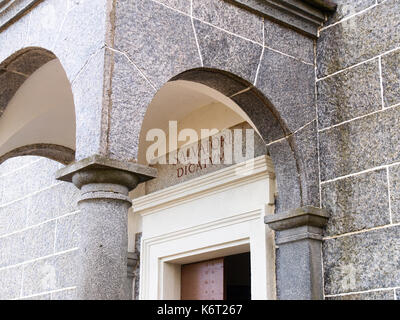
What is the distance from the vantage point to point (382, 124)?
4.35 metres

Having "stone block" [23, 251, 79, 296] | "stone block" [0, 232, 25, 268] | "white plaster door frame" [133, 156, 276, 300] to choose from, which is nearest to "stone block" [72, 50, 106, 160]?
"white plaster door frame" [133, 156, 276, 300]

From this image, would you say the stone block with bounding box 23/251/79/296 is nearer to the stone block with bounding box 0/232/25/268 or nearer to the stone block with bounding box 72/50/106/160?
the stone block with bounding box 0/232/25/268

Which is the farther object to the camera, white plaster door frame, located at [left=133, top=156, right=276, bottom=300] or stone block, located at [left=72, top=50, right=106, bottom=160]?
white plaster door frame, located at [left=133, top=156, right=276, bottom=300]

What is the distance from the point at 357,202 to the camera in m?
4.39

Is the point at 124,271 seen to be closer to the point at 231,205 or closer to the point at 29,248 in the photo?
the point at 231,205

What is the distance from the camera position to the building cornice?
4578 millimetres

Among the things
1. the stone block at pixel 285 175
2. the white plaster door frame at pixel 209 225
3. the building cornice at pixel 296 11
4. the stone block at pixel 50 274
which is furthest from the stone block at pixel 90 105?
the stone block at pixel 50 274

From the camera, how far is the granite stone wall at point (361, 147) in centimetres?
420

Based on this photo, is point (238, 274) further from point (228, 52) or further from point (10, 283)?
point (228, 52)

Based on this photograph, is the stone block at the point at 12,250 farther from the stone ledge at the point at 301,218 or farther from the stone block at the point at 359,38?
the stone block at the point at 359,38

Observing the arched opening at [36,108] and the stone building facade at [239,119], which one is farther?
the arched opening at [36,108]

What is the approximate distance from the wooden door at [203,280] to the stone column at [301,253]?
3.55ft

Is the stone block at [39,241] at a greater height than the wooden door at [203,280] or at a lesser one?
greater
